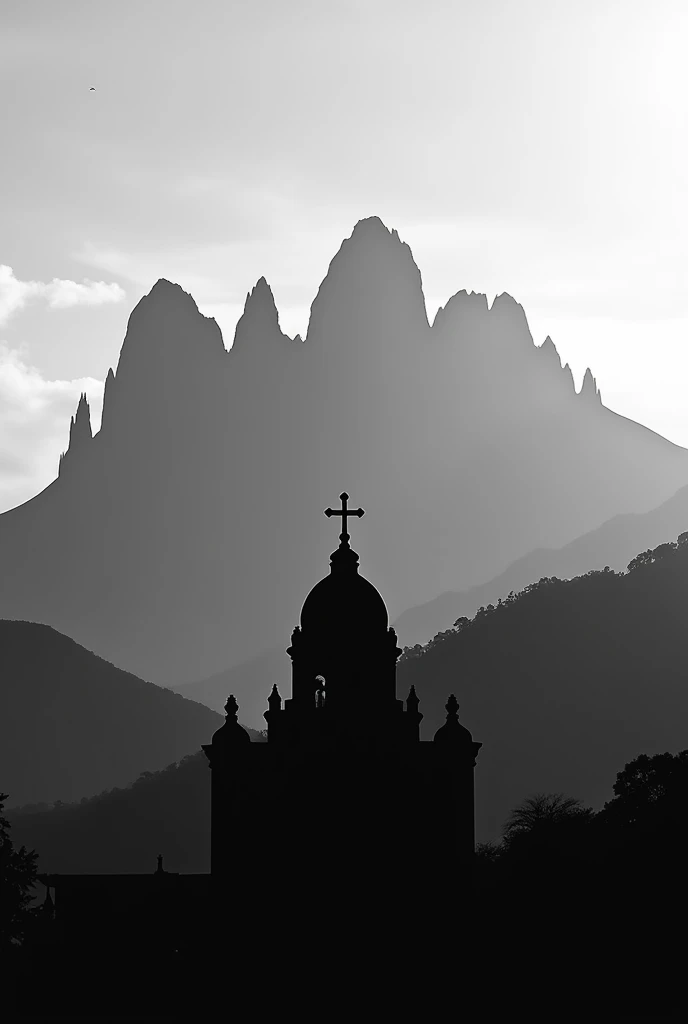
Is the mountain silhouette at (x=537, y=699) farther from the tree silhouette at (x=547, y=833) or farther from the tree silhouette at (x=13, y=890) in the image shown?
the tree silhouette at (x=13, y=890)

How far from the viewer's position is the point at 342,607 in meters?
37.2

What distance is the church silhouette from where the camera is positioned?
36.2 m

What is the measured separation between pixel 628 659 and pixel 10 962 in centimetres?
13238

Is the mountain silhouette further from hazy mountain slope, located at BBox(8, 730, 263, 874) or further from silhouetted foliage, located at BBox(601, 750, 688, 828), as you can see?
silhouetted foliage, located at BBox(601, 750, 688, 828)

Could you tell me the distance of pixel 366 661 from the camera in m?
37.0

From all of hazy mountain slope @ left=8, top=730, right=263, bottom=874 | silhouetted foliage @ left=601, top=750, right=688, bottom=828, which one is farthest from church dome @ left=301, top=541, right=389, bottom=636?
hazy mountain slope @ left=8, top=730, right=263, bottom=874

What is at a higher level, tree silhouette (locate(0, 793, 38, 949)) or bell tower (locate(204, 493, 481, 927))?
bell tower (locate(204, 493, 481, 927))

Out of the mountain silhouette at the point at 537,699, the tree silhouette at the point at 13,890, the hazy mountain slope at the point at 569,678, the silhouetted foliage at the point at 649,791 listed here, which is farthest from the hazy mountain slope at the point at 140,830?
the tree silhouette at the point at 13,890

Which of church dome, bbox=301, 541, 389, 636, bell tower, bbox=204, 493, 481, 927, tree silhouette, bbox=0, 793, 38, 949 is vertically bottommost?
tree silhouette, bbox=0, 793, 38, 949

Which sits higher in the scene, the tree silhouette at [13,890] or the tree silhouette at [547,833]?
the tree silhouette at [547,833]

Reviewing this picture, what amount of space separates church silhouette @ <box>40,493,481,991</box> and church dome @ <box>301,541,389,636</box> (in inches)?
1.4

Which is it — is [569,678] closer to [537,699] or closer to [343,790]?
[537,699]

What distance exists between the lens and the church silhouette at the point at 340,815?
1426 inches

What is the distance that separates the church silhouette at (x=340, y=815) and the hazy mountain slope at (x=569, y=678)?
121316mm
